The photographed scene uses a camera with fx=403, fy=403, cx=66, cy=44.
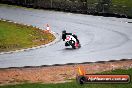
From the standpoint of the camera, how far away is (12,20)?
42156 millimetres

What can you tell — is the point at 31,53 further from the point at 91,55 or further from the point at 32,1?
the point at 32,1

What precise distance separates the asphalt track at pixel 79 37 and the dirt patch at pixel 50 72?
925 mm

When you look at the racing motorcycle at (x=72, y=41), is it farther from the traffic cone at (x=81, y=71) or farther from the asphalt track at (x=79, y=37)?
the traffic cone at (x=81, y=71)

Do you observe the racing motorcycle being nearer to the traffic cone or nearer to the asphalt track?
the asphalt track

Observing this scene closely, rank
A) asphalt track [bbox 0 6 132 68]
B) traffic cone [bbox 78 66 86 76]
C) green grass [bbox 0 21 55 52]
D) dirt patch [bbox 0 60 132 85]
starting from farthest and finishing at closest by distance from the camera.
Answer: green grass [bbox 0 21 55 52] < asphalt track [bbox 0 6 132 68] < dirt patch [bbox 0 60 132 85] < traffic cone [bbox 78 66 86 76]

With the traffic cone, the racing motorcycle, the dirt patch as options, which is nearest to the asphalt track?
the racing motorcycle

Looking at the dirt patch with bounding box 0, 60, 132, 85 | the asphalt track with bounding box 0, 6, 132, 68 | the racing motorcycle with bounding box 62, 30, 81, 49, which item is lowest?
the dirt patch with bounding box 0, 60, 132, 85

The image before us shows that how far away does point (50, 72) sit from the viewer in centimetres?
2220

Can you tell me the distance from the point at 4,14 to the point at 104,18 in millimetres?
11503

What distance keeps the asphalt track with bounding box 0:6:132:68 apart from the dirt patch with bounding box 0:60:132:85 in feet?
3.03

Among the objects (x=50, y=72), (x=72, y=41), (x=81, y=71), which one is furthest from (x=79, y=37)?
(x=81, y=71)

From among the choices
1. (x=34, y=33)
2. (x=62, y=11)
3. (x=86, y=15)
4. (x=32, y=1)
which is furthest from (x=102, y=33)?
(x=32, y=1)

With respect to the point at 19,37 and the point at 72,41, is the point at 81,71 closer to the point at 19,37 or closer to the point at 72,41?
the point at 72,41

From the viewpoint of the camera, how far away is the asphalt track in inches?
983
